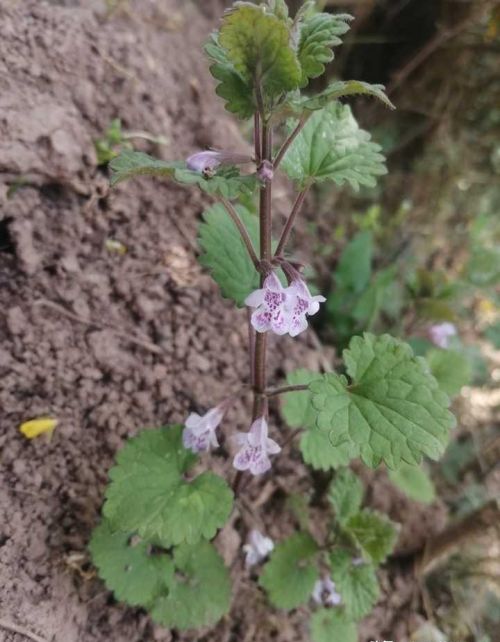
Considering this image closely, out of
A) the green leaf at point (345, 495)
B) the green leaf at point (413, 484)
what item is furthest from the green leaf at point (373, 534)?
the green leaf at point (413, 484)

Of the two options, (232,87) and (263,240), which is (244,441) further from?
(232,87)

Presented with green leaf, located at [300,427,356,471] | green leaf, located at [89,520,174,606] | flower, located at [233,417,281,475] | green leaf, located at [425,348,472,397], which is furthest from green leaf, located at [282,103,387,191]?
green leaf, located at [89,520,174,606]

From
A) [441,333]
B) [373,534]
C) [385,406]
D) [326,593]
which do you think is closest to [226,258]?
[385,406]

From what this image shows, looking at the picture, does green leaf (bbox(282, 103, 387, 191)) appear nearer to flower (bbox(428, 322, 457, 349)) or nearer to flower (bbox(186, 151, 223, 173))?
flower (bbox(186, 151, 223, 173))

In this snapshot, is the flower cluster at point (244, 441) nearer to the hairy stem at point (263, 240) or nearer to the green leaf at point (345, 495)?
the hairy stem at point (263, 240)

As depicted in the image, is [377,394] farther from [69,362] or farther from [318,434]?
[69,362]

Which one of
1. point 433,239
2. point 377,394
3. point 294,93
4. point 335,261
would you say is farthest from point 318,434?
point 433,239
